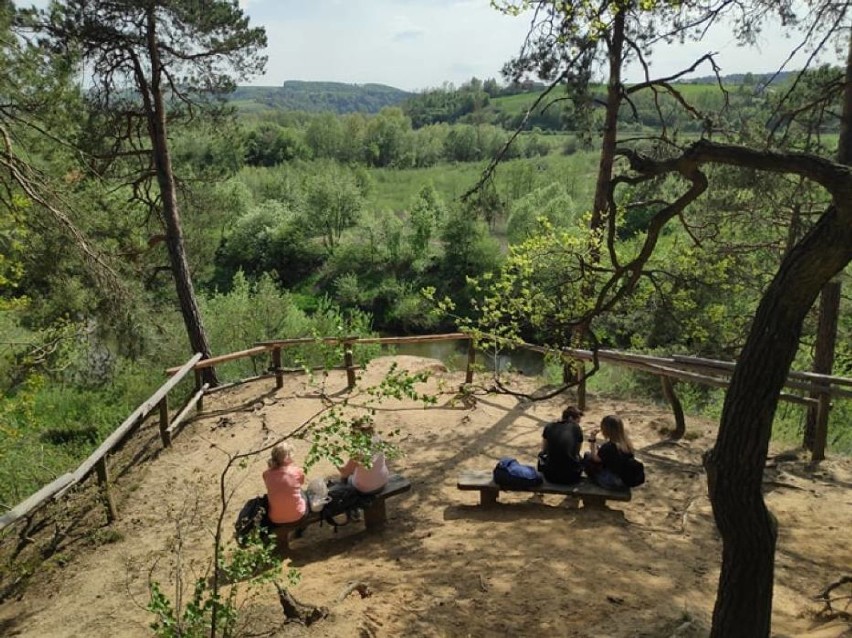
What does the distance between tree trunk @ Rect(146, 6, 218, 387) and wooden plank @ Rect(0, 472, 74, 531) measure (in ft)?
17.5

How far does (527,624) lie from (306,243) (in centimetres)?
3385

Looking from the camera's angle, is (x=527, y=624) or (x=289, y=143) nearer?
(x=527, y=624)

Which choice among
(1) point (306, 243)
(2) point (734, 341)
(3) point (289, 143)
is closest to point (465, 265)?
(1) point (306, 243)

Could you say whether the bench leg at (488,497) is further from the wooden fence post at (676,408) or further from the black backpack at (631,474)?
the wooden fence post at (676,408)

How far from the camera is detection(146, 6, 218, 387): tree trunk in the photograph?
410 inches

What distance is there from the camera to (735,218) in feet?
30.5

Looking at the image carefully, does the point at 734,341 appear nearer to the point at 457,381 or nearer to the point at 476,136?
the point at 457,381

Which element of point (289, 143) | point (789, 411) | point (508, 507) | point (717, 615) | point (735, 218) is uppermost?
point (289, 143)

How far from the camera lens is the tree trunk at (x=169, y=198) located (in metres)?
10.4

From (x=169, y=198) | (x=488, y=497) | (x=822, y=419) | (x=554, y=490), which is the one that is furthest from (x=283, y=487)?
(x=169, y=198)

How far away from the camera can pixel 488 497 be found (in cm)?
647

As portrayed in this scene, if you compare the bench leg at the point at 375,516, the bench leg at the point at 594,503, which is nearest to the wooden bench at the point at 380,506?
the bench leg at the point at 375,516

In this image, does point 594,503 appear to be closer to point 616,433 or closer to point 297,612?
point 616,433

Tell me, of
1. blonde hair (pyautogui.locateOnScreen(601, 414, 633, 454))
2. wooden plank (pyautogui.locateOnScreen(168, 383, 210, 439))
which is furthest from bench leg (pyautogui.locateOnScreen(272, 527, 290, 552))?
wooden plank (pyautogui.locateOnScreen(168, 383, 210, 439))
